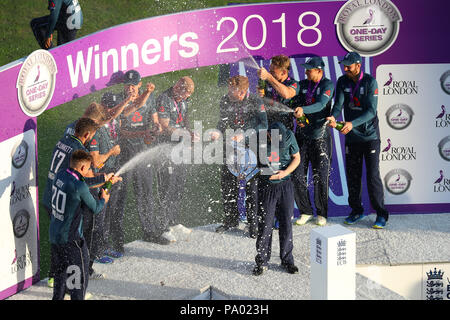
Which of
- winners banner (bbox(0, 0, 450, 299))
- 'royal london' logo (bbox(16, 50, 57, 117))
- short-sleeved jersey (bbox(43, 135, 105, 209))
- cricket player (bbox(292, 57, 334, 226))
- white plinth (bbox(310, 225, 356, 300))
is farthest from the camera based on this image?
cricket player (bbox(292, 57, 334, 226))

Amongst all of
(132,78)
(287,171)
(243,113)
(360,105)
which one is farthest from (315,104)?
(132,78)

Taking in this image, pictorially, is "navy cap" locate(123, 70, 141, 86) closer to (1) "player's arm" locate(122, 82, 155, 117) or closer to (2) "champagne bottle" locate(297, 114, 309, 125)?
(1) "player's arm" locate(122, 82, 155, 117)

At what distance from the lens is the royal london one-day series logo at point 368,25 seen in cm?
1077

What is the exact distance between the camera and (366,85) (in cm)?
1052

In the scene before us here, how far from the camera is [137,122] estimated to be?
1020cm

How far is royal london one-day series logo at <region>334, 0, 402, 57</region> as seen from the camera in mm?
A: 10766

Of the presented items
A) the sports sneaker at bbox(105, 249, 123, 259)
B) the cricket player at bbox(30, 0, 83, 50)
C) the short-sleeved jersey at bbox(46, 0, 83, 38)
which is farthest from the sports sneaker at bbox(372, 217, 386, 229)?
the short-sleeved jersey at bbox(46, 0, 83, 38)

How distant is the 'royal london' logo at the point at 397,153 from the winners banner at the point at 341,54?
1 cm

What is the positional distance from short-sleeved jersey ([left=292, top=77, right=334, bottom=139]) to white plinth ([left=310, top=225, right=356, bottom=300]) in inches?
84.5

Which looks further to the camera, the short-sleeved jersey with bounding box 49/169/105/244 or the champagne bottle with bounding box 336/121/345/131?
the champagne bottle with bounding box 336/121/345/131

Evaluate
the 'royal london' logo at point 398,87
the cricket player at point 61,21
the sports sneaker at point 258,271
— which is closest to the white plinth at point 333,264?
the sports sneaker at point 258,271

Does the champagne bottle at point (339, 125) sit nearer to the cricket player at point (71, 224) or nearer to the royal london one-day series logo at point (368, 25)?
the royal london one-day series logo at point (368, 25)

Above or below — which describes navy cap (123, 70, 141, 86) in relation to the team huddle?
above

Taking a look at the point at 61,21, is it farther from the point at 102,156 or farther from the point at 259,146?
the point at 259,146
